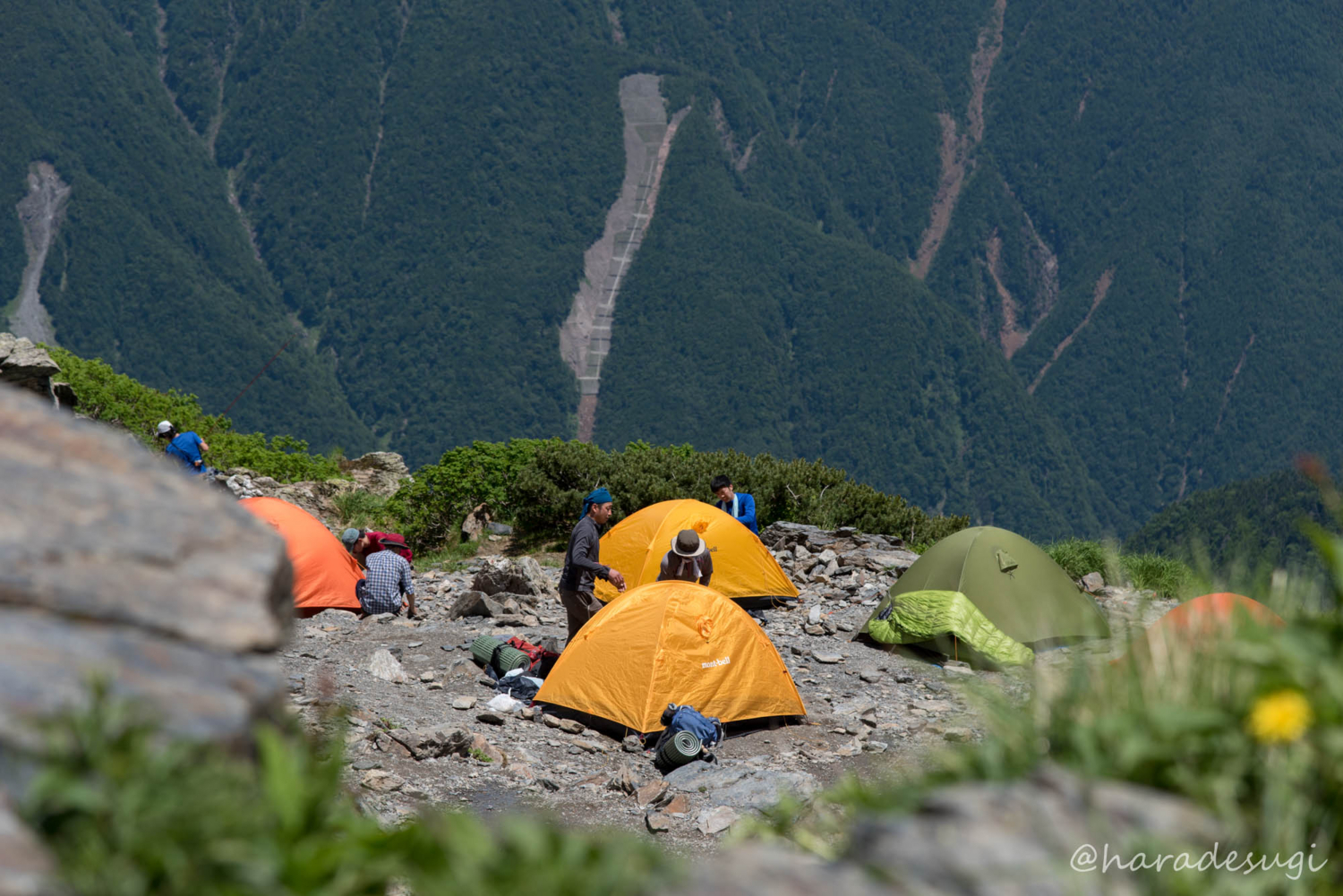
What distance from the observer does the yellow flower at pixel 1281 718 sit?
105 inches

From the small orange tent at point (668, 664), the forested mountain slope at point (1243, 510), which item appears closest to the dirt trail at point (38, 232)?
the forested mountain slope at point (1243, 510)

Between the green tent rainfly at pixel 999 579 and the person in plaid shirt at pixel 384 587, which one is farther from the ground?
the green tent rainfly at pixel 999 579

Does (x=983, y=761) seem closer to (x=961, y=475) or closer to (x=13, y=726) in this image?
(x=13, y=726)

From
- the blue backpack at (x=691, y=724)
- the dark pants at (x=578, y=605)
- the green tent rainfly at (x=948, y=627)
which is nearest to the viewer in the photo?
the blue backpack at (x=691, y=724)

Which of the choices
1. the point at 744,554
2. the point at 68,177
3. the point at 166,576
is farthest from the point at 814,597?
the point at 68,177

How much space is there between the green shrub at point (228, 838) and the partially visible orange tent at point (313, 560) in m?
10.8

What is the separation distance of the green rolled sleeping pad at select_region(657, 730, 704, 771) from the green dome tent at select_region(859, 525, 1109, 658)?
4053 mm

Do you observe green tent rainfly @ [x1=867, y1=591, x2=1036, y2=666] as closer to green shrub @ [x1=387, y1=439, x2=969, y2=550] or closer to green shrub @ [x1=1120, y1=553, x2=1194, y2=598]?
green shrub @ [x1=1120, y1=553, x2=1194, y2=598]

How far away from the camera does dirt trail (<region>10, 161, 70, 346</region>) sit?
171m

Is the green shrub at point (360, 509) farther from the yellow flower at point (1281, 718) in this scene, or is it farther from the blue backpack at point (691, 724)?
the yellow flower at point (1281, 718)

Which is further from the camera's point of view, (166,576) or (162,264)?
(162,264)

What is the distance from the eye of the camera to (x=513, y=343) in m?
192

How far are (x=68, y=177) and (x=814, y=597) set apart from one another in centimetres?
20323

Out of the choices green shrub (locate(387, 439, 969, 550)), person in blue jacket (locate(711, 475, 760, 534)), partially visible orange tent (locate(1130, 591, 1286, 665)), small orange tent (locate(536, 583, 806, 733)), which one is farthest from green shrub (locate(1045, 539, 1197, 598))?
partially visible orange tent (locate(1130, 591, 1286, 665))
